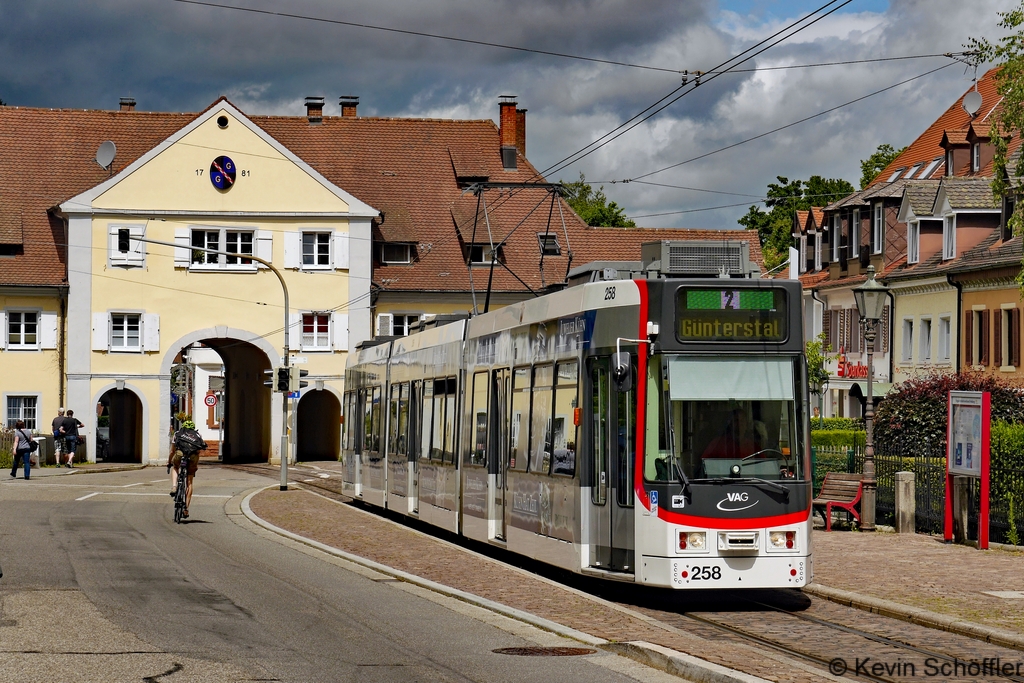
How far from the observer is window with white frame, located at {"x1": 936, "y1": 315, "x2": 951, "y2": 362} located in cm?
4519

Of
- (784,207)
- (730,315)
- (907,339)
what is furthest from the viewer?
(784,207)

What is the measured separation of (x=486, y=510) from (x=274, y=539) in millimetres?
4642

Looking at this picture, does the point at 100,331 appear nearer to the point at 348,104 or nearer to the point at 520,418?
the point at 348,104

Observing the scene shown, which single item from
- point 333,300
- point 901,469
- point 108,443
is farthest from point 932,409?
point 108,443

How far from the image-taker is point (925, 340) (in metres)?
47.2

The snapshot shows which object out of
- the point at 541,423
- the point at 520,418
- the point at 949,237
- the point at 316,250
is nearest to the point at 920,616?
the point at 541,423

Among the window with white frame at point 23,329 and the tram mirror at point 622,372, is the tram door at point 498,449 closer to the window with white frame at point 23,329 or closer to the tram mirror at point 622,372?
the tram mirror at point 622,372

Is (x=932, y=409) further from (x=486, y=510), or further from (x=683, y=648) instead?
(x=683, y=648)

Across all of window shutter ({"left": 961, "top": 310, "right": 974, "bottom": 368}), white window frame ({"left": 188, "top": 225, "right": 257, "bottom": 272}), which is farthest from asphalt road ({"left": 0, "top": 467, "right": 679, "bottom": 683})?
white window frame ({"left": 188, "top": 225, "right": 257, "bottom": 272})

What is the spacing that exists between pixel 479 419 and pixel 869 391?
7351mm

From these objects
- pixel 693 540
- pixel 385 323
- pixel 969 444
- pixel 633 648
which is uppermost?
pixel 385 323

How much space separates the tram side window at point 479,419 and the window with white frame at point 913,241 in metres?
30.3

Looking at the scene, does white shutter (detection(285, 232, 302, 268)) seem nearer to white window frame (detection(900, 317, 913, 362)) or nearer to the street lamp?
white window frame (detection(900, 317, 913, 362))

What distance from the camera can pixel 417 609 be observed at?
556 inches
